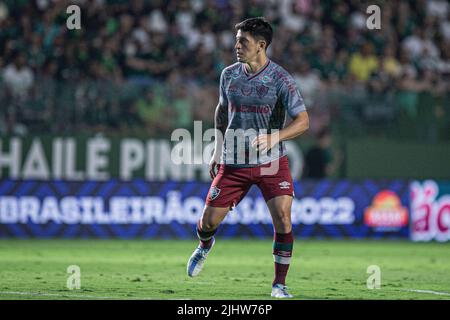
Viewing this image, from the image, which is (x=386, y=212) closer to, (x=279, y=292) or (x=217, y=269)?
(x=217, y=269)

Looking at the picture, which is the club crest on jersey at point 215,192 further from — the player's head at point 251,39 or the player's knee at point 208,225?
the player's head at point 251,39

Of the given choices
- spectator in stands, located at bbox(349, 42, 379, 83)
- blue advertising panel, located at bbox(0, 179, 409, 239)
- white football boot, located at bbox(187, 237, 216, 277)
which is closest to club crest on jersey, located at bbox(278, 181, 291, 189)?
white football boot, located at bbox(187, 237, 216, 277)

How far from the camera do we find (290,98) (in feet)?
29.6

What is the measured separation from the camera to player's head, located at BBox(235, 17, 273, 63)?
9.08 metres

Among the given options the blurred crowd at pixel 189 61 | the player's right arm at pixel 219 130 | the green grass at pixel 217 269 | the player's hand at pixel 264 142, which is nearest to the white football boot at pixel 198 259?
the green grass at pixel 217 269

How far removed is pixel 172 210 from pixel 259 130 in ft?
27.1

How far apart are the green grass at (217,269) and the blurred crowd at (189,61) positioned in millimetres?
2428

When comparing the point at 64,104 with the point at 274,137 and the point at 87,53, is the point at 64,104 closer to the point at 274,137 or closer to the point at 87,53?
the point at 87,53

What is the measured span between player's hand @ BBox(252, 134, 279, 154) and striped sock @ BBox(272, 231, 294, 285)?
2.87ft

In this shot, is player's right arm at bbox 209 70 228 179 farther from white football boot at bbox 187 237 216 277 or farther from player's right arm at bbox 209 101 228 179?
white football boot at bbox 187 237 216 277

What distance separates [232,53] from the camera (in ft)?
62.1

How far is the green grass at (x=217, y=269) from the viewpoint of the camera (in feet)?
30.8
